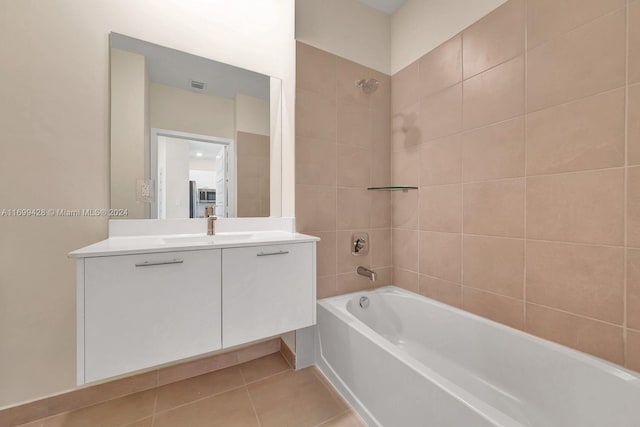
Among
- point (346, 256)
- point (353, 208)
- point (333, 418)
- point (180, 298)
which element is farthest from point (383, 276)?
point (180, 298)

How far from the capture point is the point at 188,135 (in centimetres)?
148

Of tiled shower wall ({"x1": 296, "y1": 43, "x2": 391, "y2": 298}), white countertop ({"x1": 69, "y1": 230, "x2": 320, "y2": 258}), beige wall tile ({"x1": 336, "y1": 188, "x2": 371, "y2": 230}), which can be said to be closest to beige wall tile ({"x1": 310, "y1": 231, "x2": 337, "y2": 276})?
tiled shower wall ({"x1": 296, "y1": 43, "x2": 391, "y2": 298})

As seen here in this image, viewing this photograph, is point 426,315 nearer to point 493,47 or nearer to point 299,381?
point 299,381

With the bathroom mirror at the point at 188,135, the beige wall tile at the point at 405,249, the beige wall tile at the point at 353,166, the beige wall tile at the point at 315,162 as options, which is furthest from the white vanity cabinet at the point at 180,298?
the beige wall tile at the point at 405,249

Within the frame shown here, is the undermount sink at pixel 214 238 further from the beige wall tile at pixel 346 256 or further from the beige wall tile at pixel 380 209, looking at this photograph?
Result: the beige wall tile at pixel 380 209

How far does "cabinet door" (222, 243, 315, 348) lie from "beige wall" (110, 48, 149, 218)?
66cm

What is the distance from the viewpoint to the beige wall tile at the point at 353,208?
1.76 metres

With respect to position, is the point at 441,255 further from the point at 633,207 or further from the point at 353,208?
the point at 633,207

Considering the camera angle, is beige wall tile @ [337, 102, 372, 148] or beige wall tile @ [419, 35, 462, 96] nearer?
beige wall tile @ [419, 35, 462, 96]

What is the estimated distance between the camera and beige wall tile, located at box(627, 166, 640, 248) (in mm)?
896

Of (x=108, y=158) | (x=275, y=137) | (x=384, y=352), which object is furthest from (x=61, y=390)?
(x=275, y=137)

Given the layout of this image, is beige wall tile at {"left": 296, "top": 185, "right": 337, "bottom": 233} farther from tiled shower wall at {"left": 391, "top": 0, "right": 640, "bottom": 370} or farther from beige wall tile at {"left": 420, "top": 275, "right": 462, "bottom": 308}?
beige wall tile at {"left": 420, "top": 275, "right": 462, "bottom": 308}

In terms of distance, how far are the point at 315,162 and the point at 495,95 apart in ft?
3.43

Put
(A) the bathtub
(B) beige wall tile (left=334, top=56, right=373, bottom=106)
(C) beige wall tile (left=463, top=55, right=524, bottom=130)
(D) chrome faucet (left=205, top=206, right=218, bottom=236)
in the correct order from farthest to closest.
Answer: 1. (B) beige wall tile (left=334, top=56, right=373, bottom=106)
2. (D) chrome faucet (left=205, top=206, right=218, bottom=236)
3. (C) beige wall tile (left=463, top=55, right=524, bottom=130)
4. (A) the bathtub
